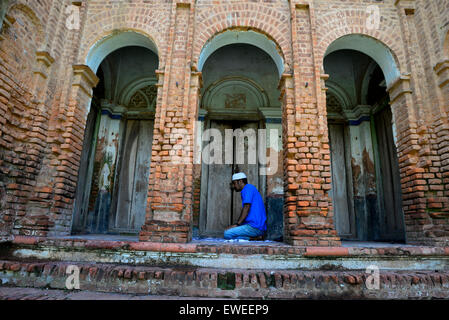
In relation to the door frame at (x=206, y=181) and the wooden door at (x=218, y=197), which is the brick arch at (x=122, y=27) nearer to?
the door frame at (x=206, y=181)

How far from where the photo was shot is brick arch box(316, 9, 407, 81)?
5.38m

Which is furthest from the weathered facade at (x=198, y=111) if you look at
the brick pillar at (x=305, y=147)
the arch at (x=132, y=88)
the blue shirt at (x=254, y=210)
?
the arch at (x=132, y=88)

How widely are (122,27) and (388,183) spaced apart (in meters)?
7.02

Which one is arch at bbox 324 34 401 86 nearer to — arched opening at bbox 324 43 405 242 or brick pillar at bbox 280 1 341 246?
brick pillar at bbox 280 1 341 246

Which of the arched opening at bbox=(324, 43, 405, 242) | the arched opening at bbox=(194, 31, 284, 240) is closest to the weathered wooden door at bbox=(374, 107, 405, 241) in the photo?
the arched opening at bbox=(324, 43, 405, 242)

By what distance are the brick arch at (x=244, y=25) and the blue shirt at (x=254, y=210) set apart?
9.08 ft

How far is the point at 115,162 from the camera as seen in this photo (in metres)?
7.46

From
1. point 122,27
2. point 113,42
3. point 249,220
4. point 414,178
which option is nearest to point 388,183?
point 414,178

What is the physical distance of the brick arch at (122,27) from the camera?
5430 mm

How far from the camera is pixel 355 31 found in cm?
543

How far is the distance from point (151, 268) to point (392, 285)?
10.0ft

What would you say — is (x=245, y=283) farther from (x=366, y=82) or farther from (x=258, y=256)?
(x=366, y=82)
